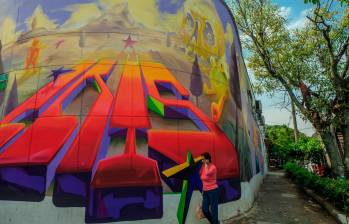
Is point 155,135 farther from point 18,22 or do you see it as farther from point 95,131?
point 18,22

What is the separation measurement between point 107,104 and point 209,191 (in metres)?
2.97

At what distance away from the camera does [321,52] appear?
46.6 feet

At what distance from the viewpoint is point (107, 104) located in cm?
699

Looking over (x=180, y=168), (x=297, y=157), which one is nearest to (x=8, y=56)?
(x=180, y=168)

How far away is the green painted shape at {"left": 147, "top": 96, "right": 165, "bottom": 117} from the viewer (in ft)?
23.7

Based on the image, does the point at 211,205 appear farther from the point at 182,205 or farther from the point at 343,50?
the point at 343,50

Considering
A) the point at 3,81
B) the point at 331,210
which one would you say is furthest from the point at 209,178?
the point at 3,81

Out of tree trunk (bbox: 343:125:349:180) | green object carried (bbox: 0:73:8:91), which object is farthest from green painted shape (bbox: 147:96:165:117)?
tree trunk (bbox: 343:125:349:180)

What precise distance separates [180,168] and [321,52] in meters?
10.3

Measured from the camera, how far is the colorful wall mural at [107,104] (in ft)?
21.6

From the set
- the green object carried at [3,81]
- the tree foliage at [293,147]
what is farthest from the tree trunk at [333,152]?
the green object carried at [3,81]

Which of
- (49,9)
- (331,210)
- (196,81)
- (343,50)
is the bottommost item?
(331,210)

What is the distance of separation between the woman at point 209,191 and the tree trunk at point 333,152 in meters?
7.48

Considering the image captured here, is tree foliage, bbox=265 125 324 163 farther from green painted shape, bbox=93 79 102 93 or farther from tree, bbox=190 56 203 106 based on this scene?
green painted shape, bbox=93 79 102 93
